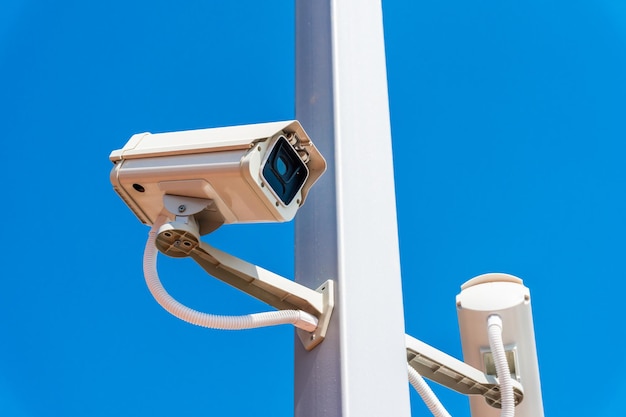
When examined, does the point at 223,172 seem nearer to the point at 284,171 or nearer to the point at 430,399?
the point at 284,171

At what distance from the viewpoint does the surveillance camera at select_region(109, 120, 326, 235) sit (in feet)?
4.18

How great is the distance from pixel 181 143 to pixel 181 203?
0.10m

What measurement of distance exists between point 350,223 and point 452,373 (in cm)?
60

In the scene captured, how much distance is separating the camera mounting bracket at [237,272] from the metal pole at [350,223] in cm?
3

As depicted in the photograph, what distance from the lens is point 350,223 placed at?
144 centimetres

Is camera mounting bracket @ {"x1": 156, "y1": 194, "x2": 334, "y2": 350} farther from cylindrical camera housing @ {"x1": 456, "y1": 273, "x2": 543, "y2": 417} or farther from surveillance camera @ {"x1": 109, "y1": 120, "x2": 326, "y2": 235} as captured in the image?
cylindrical camera housing @ {"x1": 456, "y1": 273, "x2": 543, "y2": 417}

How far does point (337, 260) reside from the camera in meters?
1.39

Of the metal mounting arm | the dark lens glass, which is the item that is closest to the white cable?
the metal mounting arm

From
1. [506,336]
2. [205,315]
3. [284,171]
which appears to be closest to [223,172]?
[284,171]

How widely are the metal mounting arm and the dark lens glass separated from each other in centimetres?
53

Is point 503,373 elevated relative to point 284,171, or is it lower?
lower

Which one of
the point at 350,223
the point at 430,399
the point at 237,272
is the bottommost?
the point at 430,399

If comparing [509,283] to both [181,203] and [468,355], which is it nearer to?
[468,355]

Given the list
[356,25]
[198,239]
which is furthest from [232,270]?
[356,25]
